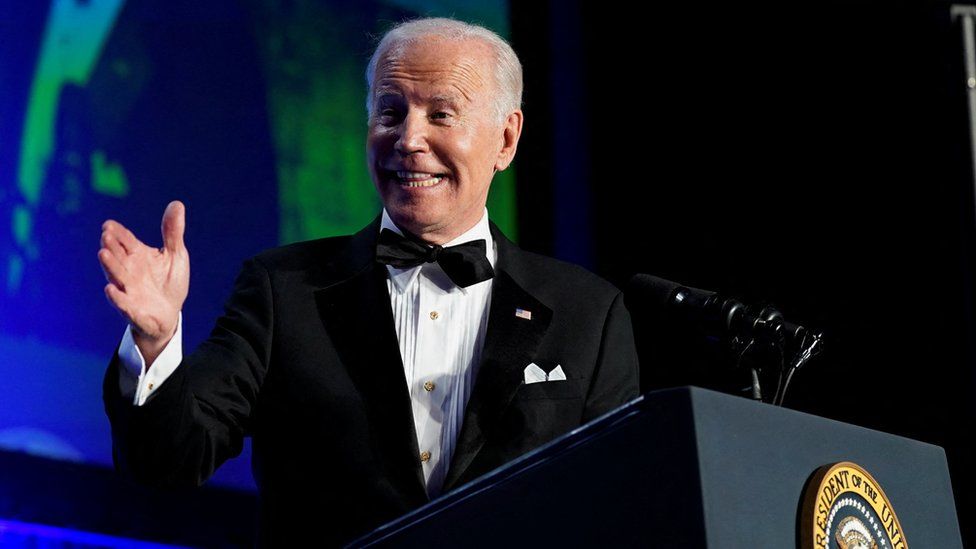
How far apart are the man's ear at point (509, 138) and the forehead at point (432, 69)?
16cm

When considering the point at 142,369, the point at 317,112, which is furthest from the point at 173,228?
the point at 317,112

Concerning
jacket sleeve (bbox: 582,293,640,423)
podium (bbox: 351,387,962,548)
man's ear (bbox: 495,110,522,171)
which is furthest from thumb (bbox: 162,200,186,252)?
man's ear (bbox: 495,110,522,171)

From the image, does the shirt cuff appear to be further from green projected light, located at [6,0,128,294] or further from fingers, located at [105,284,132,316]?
green projected light, located at [6,0,128,294]

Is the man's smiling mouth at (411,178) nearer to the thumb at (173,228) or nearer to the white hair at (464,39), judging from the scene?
the white hair at (464,39)

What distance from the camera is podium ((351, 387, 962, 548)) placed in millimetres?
1170

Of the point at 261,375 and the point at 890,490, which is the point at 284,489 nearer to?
the point at 261,375

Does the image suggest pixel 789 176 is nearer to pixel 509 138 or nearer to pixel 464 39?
pixel 509 138

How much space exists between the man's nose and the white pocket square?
0.40 meters

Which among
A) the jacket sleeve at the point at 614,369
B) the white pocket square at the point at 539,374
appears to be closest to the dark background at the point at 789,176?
the jacket sleeve at the point at 614,369

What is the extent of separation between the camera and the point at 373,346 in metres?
1.83

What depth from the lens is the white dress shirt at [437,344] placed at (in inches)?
71.9

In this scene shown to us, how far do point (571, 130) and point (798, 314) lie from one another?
0.99m

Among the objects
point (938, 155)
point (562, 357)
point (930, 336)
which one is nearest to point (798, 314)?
point (930, 336)

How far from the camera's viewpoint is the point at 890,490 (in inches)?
55.6
